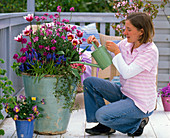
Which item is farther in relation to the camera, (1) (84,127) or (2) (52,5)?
(2) (52,5)

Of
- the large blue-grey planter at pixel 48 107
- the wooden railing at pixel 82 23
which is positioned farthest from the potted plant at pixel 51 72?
the wooden railing at pixel 82 23

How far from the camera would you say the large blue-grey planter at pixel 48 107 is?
258 cm

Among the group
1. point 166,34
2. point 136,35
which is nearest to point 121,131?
point 136,35

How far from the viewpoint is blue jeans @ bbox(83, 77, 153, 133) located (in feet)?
8.61

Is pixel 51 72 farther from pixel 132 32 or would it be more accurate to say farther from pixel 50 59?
pixel 132 32

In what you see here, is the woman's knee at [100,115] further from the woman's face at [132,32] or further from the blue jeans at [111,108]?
the woman's face at [132,32]

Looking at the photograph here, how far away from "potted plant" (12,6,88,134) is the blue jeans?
0.59 ft

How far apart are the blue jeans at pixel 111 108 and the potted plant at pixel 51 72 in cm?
18

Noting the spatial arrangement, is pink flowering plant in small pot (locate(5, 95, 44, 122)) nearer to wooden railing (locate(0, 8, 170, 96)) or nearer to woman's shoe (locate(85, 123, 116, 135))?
woman's shoe (locate(85, 123, 116, 135))

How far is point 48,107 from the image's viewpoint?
2631 millimetres

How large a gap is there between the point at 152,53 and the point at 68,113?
81 cm

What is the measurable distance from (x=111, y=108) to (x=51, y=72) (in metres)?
0.53

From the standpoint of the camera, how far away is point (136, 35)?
261cm

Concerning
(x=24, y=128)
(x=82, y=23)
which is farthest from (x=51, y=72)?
(x=82, y=23)
